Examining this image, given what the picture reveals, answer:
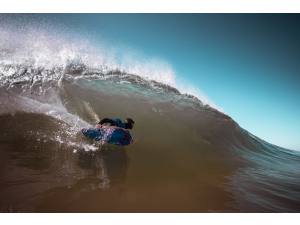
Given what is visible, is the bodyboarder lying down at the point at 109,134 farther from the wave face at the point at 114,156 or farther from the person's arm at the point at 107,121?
the wave face at the point at 114,156

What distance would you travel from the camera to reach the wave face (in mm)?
3768

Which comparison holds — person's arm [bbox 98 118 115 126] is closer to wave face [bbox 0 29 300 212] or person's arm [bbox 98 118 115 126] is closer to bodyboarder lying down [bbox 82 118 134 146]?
bodyboarder lying down [bbox 82 118 134 146]

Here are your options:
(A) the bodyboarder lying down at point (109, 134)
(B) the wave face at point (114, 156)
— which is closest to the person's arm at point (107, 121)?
(A) the bodyboarder lying down at point (109, 134)

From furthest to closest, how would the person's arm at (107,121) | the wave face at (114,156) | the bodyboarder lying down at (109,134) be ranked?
1. the person's arm at (107,121)
2. the bodyboarder lying down at (109,134)
3. the wave face at (114,156)

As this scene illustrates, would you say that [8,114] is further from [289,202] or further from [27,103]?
[289,202]

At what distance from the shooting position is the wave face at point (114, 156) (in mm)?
3768

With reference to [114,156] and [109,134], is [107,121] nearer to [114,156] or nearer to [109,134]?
[109,134]

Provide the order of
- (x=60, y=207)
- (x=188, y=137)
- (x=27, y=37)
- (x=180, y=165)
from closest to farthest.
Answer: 1. (x=60, y=207)
2. (x=180, y=165)
3. (x=188, y=137)
4. (x=27, y=37)

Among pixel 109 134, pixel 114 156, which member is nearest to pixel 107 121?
pixel 109 134

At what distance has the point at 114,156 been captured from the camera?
548 cm

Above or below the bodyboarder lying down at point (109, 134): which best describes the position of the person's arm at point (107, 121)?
above

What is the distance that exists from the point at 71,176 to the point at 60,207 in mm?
901

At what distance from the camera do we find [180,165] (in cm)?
591

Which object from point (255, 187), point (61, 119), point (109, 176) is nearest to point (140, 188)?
point (109, 176)
